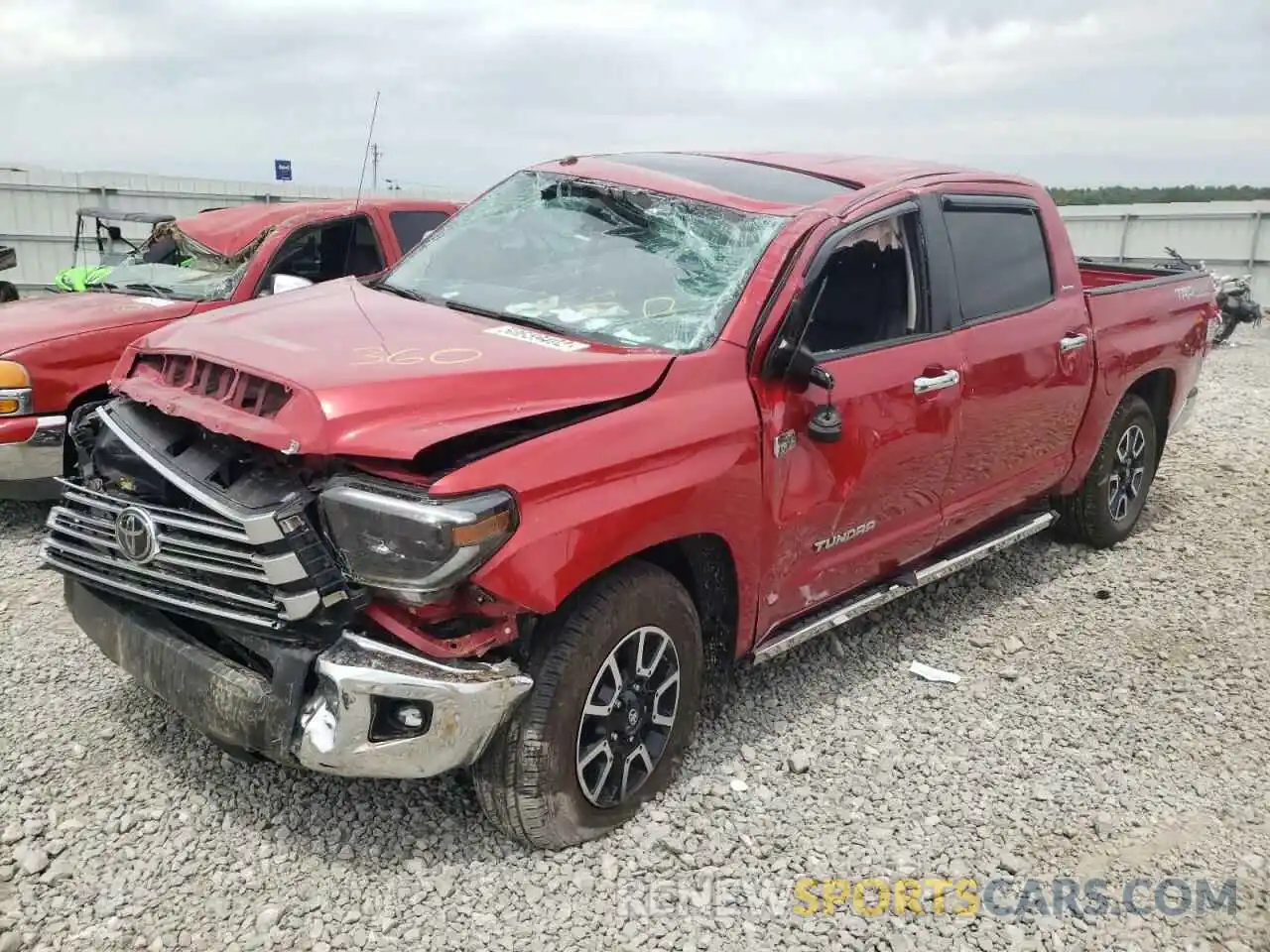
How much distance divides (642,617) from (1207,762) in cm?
221

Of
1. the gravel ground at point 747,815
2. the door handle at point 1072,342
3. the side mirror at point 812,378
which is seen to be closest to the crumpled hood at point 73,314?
the gravel ground at point 747,815

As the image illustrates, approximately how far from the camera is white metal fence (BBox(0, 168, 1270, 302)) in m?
13.7

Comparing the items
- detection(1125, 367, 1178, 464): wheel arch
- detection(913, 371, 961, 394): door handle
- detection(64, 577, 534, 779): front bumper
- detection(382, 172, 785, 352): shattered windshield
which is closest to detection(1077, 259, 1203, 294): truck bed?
detection(1125, 367, 1178, 464): wheel arch

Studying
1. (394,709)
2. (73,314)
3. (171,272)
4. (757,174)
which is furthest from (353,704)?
(171,272)

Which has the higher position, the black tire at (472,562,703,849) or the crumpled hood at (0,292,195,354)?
the crumpled hood at (0,292,195,354)

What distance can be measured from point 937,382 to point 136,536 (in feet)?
8.81

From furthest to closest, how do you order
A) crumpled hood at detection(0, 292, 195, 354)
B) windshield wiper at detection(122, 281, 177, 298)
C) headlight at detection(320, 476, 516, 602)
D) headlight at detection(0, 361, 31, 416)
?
windshield wiper at detection(122, 281, 177, 298) < crumpled hood at detection(0, 292, 195, 354) < headlight at detection(0, 361, 31, 416) < headlight at detection(320, 476, 516, 602)

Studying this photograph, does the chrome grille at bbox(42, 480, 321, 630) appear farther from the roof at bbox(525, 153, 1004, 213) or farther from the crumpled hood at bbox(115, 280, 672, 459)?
the roof at bbox(525, 153, 1004, 213)

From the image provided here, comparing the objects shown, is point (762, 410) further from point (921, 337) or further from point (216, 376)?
point (216, 376)

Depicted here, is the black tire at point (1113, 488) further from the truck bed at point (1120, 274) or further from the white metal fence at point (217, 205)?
the white metal fence at point (217, 205)

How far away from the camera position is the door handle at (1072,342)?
179 inches

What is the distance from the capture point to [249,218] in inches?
249

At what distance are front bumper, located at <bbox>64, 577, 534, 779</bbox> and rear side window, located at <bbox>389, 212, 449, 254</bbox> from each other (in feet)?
14.5

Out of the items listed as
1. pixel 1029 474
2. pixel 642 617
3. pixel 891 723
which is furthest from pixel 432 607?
pixel 1029 474
